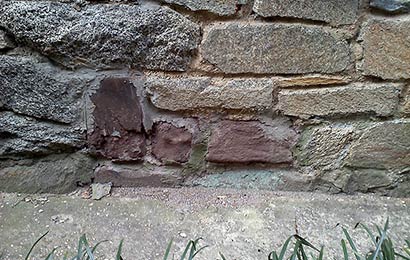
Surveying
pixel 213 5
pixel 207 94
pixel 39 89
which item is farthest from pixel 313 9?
pixel 39 89

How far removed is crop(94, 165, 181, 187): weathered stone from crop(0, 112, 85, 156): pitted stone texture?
0.15 meters

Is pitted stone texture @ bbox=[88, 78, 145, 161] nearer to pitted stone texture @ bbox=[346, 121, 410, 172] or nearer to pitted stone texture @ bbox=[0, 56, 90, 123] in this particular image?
pitted stone texture @ bbox=[0, 56, 90, 123]

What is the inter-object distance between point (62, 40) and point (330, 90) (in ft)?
2.56

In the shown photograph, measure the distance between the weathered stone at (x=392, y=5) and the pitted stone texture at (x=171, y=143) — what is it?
25.5 inches

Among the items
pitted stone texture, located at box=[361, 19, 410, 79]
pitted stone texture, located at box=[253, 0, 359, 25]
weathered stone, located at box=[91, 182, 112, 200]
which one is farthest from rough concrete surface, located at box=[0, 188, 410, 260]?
pitted stone texture, located at box=[253, 0, 359, 25]

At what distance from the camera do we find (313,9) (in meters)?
1.15

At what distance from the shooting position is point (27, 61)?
1151mm

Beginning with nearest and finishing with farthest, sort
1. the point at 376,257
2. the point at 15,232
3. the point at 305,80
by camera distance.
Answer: the point at 376,257
the point at 15,232
the point at 305,80

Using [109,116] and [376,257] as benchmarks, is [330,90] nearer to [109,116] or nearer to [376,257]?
[376,257]

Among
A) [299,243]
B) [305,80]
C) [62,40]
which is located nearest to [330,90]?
[305,80]

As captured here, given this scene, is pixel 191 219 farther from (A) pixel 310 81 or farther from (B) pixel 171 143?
(A) pixel 310 81

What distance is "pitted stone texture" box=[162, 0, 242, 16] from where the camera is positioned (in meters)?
1.13

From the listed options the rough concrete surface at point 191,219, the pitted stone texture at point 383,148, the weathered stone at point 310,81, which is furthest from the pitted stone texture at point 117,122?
the pitted stone texture at point 383,148

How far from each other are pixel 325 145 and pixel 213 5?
54 cm
